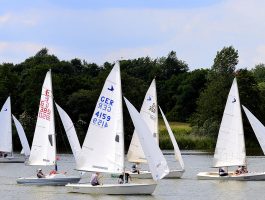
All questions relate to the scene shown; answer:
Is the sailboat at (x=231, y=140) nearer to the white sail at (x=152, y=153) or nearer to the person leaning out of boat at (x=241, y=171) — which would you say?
the person leaning out of boat at (x=241, y=171)

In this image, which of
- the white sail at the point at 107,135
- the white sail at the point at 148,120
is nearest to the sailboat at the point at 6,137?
the white sail at the point at 148,120

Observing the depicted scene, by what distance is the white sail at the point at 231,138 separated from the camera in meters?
58.0

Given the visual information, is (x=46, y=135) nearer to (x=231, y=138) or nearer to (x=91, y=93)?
Result: (x=231, y=138)

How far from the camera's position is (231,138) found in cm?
5856

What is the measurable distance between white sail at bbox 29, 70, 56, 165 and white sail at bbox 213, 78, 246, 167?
40.6 feet

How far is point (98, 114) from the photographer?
150 ft

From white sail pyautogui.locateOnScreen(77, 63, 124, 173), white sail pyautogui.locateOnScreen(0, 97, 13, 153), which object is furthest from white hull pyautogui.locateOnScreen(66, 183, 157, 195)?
white sail pyautogui.locateOnScreen(0, 97, 13, 153)

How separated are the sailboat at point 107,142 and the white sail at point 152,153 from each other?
0.05 m

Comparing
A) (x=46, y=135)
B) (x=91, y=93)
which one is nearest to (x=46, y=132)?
(x=46, y=135)

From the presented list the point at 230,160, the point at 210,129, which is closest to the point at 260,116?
the point at 210,129

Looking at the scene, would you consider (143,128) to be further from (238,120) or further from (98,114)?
(238,120)

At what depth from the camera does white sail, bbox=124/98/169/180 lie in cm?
A: 4409

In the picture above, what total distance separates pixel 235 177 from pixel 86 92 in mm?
66454

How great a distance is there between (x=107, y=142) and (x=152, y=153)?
113 inches
